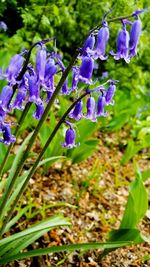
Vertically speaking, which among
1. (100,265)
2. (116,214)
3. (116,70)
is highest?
(116,70)

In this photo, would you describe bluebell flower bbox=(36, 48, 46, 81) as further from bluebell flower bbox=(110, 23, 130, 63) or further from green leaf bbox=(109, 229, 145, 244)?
green leaf bbox=(109, 229, 145, 244)

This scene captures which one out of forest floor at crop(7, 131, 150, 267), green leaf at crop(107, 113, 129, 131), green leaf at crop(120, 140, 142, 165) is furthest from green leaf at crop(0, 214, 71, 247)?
green leaf at crop(107, 113, 129, 131)

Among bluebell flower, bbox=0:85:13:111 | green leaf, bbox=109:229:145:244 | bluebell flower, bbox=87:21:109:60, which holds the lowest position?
green leaf, bbox=109:229:145:244

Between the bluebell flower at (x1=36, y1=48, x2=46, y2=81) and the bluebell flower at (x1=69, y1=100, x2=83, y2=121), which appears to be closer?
the bluebell flower at (x1=36, y1=48, x2=46, y2=81)

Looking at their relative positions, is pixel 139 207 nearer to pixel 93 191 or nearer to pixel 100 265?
pixel 100 265

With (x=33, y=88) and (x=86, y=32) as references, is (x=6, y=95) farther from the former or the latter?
(x=86, y=32)

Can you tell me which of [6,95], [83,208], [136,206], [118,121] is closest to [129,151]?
[118,121]

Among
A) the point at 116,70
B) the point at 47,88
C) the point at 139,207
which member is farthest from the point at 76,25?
the point at 47,88
